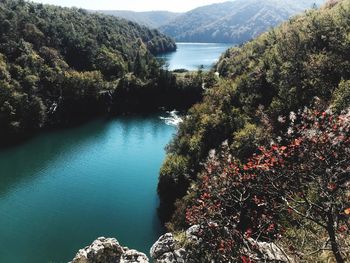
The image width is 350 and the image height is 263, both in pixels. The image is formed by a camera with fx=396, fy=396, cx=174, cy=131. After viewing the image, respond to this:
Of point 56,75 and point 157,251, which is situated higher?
point 157,251

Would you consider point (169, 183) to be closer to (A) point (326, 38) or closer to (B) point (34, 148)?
(A) point (326, 38)

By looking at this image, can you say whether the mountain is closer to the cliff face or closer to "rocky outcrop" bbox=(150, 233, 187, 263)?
the cliff face

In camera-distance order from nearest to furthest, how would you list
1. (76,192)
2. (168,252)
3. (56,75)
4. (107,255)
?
(168,252) < (107,255) < (76,192) < (56,75)

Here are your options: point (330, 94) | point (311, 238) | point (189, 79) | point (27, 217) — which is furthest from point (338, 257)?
point (189, 79)

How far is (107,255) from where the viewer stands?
2927cm

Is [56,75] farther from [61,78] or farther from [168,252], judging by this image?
[168,252]

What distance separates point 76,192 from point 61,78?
6098 centimetres

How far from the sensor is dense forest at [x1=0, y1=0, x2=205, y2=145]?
95.1 meters

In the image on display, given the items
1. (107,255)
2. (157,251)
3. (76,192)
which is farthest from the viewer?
(76,192)

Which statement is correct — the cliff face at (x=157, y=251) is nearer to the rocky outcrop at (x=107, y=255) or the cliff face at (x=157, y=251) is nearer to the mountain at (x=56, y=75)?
the rocky outcrop at (x=107, y=255)

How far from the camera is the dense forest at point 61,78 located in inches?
3743

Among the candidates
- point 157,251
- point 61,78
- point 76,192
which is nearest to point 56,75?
point 61,78

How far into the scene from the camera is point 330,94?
48.4 metres

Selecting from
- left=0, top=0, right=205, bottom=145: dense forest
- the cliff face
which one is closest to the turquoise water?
left=0, top=0, right=205, bottom=145: dense forest
